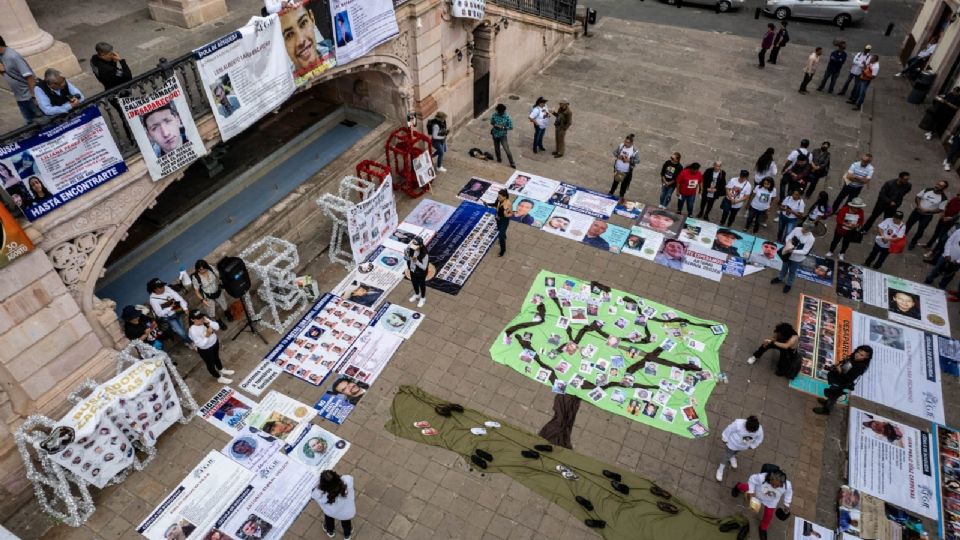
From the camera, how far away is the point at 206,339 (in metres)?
10.1

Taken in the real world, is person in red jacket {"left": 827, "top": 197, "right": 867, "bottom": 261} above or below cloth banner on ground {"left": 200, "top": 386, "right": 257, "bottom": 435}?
above

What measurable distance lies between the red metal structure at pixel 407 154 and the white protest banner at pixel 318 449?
7165 millimetres

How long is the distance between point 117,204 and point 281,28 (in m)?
4.57

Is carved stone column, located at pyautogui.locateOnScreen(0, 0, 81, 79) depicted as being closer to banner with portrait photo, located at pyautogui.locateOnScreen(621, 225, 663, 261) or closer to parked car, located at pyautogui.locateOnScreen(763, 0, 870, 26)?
banner with portrait photo, located at pyautogui.locateOnScreen(621, 225, 663, 261)

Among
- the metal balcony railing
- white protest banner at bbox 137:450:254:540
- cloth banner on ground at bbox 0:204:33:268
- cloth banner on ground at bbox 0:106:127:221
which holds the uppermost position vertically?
cloth banner on ground at bbox 0:106:127:221

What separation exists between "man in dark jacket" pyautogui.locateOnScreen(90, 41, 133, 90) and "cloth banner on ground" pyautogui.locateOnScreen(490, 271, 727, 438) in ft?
26.3

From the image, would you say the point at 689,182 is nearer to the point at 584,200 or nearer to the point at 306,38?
the point at 584,200

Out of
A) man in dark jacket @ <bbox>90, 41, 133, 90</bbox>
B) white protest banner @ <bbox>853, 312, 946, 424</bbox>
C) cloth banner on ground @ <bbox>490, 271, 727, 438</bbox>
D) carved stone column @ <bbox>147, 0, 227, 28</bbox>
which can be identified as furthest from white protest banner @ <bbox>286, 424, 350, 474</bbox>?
carved stone column @ <bbox>147, 0, 227, 28</bbox>

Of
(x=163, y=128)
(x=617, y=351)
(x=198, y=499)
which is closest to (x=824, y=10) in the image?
(x=617, y=351)

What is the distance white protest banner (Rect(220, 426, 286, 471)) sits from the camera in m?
9.66

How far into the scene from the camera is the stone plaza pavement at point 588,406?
30.0ft

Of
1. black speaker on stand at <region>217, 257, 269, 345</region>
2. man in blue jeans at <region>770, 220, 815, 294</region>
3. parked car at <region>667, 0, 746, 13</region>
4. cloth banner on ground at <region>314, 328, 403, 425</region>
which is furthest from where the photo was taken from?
parked car at <region>667, 0, 746, 13</region>

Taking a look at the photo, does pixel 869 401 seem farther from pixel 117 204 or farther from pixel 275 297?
pixel 117 204

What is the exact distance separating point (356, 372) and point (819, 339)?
9.30 m
